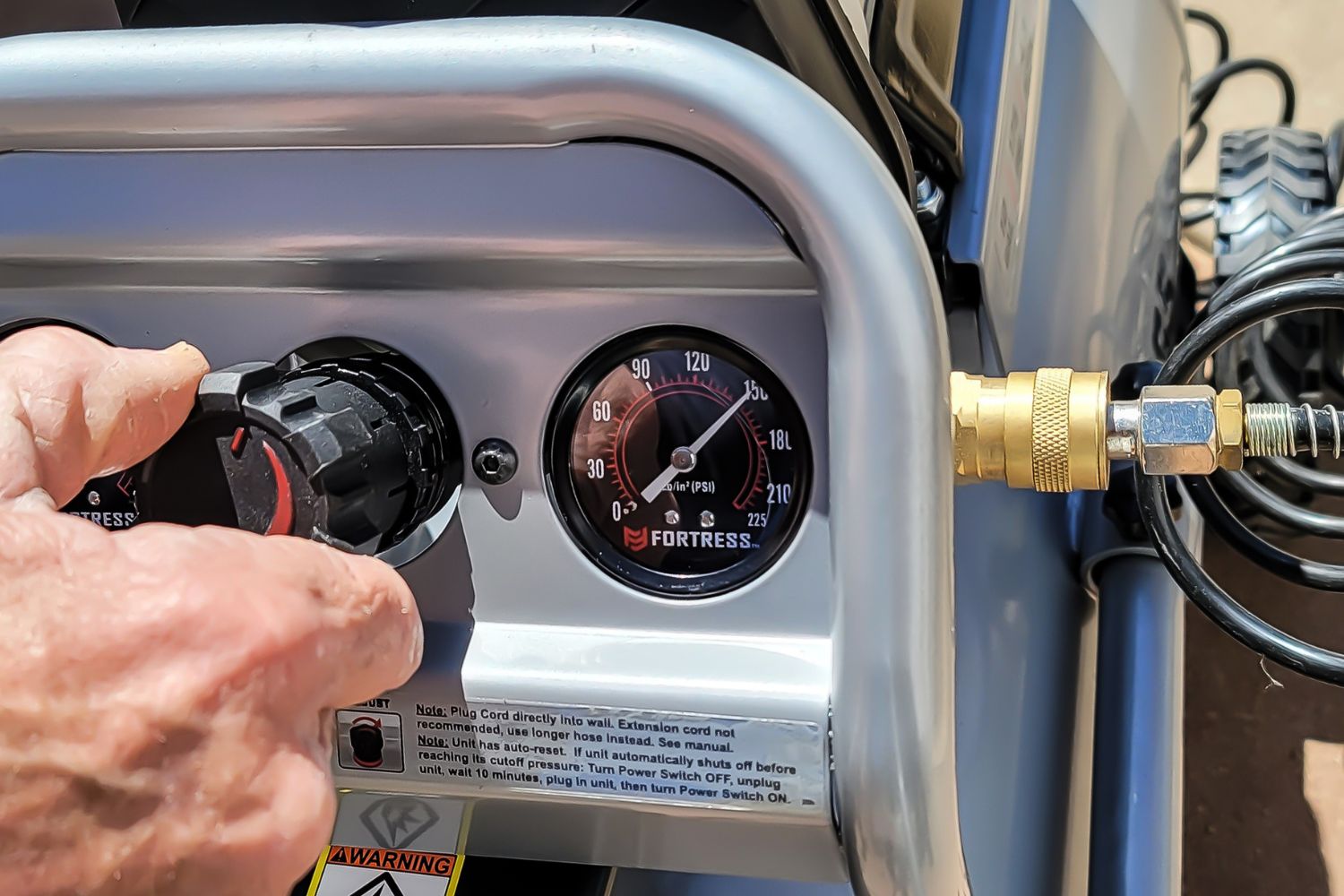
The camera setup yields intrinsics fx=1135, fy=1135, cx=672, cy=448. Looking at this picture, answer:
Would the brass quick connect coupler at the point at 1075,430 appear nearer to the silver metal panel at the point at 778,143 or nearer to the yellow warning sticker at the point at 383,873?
the silver metal panel at the point at 778,143

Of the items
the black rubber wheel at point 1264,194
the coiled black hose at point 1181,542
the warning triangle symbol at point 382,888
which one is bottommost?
the warning triangle symbol at point 382,888

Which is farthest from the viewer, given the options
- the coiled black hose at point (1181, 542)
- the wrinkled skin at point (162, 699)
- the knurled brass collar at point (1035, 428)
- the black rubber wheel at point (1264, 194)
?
the black rubber wheel at point (1264, 194)

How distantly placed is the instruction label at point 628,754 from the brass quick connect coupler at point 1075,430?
13cm

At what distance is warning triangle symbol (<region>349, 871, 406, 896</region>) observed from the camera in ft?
1.72

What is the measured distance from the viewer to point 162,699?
244mm

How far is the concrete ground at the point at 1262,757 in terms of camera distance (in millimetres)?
981

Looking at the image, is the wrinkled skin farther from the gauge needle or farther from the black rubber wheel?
the black rubber wheel

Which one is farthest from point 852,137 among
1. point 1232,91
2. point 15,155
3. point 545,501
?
point 1232,91

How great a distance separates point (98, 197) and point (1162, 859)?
592mm

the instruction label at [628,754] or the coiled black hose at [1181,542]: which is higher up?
the coiled black hose at [1181,542]

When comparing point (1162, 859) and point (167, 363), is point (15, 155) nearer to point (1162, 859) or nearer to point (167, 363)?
point (167, 363)

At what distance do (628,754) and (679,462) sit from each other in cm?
12

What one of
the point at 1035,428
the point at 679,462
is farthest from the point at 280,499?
the point at 1035,428

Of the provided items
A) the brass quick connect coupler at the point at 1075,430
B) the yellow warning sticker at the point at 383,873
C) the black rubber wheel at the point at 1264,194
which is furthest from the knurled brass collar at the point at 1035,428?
the black rubber wheel at the point at 1264,194
